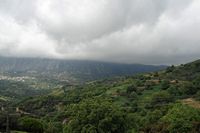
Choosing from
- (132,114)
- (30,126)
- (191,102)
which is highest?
(30,126)

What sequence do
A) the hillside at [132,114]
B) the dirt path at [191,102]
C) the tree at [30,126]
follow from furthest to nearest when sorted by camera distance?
the dirt path at [191,102]
the tree at [30,126]
the hillside at [132,114]

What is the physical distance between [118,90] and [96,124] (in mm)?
131938

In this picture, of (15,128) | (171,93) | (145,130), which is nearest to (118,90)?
(171,93)

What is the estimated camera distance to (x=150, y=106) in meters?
144

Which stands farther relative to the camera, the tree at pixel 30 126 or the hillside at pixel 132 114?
the tree at pixel 30 126

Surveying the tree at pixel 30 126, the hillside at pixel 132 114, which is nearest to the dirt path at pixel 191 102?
the hillside at pixel 132 114

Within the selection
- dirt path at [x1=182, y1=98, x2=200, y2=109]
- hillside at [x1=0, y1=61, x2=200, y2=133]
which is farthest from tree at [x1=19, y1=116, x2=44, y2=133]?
dirt path at [x1=182, y1=98, x2=200, y2=109]

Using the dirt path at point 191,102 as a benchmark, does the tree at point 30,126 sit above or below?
above

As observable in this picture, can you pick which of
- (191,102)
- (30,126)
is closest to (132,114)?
→ (30,126)

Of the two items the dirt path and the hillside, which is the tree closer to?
the hillside

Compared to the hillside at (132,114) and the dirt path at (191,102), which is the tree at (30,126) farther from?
the dirt path at (191,102)

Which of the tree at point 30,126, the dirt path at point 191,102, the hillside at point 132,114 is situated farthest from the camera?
the dirt path at point 191,102

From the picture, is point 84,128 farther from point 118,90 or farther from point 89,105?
point 118,90

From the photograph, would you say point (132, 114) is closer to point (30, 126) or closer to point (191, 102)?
point (30, 126)
